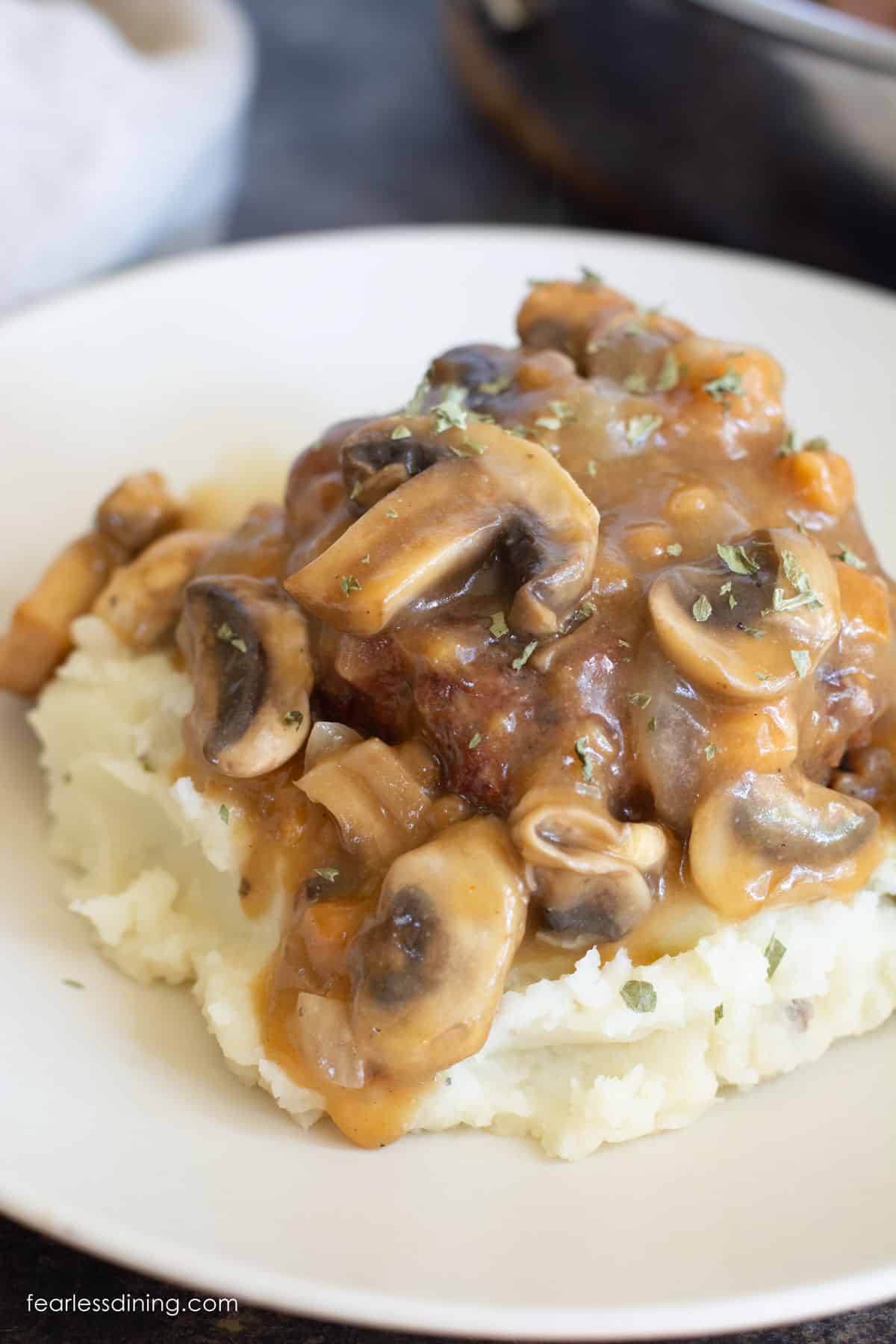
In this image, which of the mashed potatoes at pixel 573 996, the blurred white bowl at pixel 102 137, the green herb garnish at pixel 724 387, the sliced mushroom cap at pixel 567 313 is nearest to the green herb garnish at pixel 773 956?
the mashed potatoes at pixel 573 996

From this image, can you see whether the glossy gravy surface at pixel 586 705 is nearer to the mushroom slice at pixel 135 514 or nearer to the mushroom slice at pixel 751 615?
the mushroom slice at pixel 751 615

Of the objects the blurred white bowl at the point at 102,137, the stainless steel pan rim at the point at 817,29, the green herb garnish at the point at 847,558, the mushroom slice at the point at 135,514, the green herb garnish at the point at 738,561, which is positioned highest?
the stainless steel pan rim at the point at 817,29

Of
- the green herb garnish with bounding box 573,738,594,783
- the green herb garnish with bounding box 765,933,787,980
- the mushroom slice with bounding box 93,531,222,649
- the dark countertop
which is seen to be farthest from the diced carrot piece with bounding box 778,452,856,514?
the dark countertop

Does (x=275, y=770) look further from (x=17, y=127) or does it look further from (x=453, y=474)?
A: (x=17, y=127)

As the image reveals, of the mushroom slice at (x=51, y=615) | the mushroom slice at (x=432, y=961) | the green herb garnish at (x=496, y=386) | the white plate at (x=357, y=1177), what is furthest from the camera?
the mushroom slice at (x=51, y=615)

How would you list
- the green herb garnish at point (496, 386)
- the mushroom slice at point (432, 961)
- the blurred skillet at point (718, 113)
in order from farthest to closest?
the blurred skillet at point (718, 113), the green herb garnish at point (496, 386), the mushroom slice at point (432, 961)

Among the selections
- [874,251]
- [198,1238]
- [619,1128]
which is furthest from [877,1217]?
[874,251]

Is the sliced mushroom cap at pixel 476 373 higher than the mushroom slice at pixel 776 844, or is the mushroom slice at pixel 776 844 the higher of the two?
the sliced mushroom cap at pixel 476 373

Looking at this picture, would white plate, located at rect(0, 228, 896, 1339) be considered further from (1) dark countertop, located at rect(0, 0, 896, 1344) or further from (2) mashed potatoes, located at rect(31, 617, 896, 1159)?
(1) dark countertop, located at rect(0, 0, 896, 1344)
